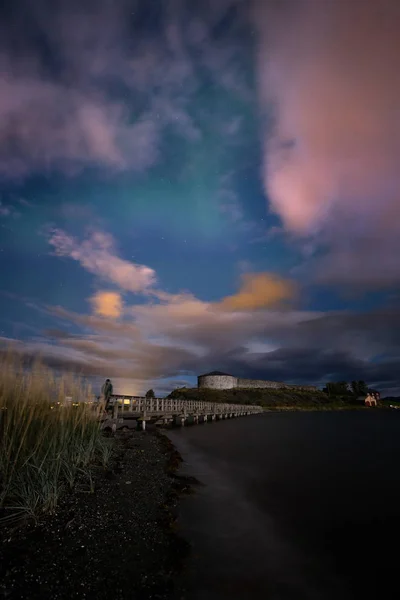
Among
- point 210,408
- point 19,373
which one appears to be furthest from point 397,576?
point 210,408

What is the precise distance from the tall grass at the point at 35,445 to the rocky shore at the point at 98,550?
41 centimetres

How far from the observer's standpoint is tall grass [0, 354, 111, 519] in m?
5.59

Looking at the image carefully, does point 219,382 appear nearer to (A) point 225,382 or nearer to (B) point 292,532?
(A) point 225,382

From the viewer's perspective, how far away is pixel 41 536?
4.98 meters

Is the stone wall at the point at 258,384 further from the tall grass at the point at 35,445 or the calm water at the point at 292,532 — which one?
the tall grass at the point at 35,445

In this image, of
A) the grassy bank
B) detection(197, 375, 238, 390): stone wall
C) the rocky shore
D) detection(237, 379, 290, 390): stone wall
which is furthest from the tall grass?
detection(237, 379, 290, 390): stone wall

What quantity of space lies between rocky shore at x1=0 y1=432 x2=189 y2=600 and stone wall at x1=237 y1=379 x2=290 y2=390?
383 feet

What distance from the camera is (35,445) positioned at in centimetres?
664

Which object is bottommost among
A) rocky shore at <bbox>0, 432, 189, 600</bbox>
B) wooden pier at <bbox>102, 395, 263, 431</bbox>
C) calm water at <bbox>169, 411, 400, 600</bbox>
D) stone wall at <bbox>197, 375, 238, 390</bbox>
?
calm water at <bbox>169, 411, 400, 600</bbox>

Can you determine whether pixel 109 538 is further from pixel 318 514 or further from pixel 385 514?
pixel 385 514

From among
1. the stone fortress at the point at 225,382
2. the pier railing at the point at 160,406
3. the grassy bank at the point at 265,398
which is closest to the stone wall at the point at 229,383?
the stone fortress at the point at 225,382

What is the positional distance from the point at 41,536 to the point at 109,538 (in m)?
1.06

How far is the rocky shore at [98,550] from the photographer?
3.96 metres

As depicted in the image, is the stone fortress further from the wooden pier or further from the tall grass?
the tall grass
